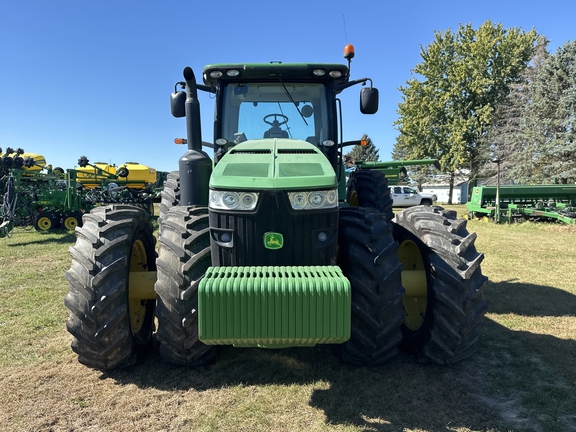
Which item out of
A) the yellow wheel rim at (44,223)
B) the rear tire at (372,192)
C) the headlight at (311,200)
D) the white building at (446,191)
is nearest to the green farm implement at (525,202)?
the rear tire at (372,192)

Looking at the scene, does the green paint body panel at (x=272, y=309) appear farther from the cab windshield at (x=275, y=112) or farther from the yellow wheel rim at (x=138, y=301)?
the cab windshield at (x=275, y=112)

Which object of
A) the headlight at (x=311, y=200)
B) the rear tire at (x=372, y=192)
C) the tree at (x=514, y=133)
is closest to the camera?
the headlight at (x=311, y=200)

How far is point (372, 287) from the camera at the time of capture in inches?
121

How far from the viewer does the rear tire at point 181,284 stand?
119 inches

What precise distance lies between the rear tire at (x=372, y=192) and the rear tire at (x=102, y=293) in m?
3.23

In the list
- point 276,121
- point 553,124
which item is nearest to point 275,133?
point 276,121

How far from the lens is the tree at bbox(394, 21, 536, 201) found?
30.1 m

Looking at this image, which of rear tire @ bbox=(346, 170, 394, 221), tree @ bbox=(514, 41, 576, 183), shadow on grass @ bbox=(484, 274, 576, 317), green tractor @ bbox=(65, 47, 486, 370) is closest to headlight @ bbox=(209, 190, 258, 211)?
green tractor @ bbox=(65, 47, 486, 370)

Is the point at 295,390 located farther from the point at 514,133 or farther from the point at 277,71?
the point at 514,133

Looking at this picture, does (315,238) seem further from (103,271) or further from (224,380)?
(103,271)

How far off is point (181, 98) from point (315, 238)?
221 centimetres

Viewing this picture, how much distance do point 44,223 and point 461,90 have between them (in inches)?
1150

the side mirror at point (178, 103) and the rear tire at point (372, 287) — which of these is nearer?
the rear tire at point (372, 287)

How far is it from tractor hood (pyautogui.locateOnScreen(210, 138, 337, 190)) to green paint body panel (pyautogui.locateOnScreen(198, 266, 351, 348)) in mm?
714
